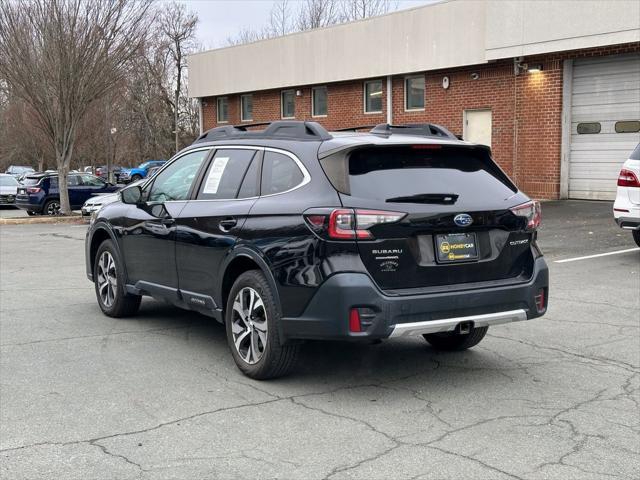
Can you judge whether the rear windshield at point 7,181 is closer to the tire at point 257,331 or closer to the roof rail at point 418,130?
the tire at point 257,331

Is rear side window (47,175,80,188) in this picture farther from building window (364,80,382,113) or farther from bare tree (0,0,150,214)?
building window (364,80,382,113)

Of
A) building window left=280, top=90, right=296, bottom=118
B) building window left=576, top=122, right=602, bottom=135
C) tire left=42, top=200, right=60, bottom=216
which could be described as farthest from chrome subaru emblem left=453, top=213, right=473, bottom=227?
tire left=42, top=200, right=60, bottom=216

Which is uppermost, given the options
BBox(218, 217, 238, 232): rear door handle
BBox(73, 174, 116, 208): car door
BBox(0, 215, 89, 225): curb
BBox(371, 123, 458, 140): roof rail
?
BBox(371, 123, 458, 140): roof rail

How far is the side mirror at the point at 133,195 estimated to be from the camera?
6.93 meters

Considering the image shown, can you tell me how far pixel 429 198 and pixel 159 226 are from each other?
105 inches

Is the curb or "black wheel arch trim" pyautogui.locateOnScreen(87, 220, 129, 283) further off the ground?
"black wheel arch trim" pyautogui.locateOnScreen(87, 220, 129, 283)

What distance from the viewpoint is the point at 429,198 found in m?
4.91

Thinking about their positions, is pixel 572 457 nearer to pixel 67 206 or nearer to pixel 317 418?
pixel 317 418

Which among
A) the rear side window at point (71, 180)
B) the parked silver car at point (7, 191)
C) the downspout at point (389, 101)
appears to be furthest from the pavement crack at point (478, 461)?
the parked silver car at point (7, 191)

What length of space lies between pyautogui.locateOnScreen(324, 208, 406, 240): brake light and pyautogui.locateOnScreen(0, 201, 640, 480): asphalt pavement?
1106mm

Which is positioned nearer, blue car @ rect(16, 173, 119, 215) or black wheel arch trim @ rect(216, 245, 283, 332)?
black wheel arch trim @ rect(216, 245, 283, 332)

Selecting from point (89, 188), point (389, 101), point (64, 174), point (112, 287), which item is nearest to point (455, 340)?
point (112, 287)

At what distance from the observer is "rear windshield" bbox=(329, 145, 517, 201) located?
16.1ft

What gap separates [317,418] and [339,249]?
41.3 inches
